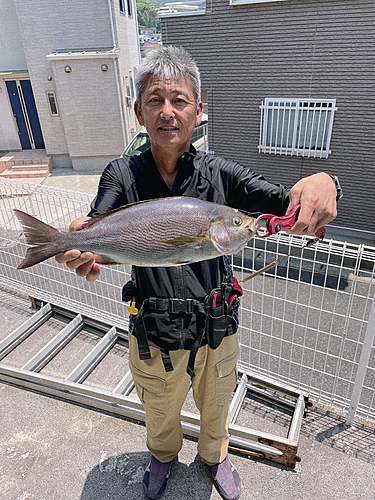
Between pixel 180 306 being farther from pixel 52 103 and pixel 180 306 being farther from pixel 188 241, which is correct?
pixel 52 103

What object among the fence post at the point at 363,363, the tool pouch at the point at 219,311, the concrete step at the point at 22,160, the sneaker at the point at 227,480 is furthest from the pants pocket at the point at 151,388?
the concrete step at the point at 22,160

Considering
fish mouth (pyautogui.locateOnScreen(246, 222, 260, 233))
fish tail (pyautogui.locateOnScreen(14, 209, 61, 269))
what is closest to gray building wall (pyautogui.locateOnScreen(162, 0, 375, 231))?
fish mouth (pyautogui.locateOnScreen(246, 222, 260, 233))

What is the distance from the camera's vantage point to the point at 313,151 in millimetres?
7312

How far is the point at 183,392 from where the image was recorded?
2.07m

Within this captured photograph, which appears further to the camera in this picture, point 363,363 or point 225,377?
point 363,363

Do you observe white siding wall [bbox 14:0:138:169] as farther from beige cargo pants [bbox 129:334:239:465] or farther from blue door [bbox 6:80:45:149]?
beige cargo pants [bbox 129:334:239:465]

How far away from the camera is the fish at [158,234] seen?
1.27 m

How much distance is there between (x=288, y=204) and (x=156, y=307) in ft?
2.66

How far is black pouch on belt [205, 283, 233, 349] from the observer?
1800mm

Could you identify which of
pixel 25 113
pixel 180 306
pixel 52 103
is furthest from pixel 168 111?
pixel 25 113

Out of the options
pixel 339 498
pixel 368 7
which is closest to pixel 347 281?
pixel 339 498

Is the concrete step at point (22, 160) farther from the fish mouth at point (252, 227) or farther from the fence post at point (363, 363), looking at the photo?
the fish mouth at point (252, 227)

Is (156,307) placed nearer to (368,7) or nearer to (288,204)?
(288,204)

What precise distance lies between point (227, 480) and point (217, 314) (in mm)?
1191
